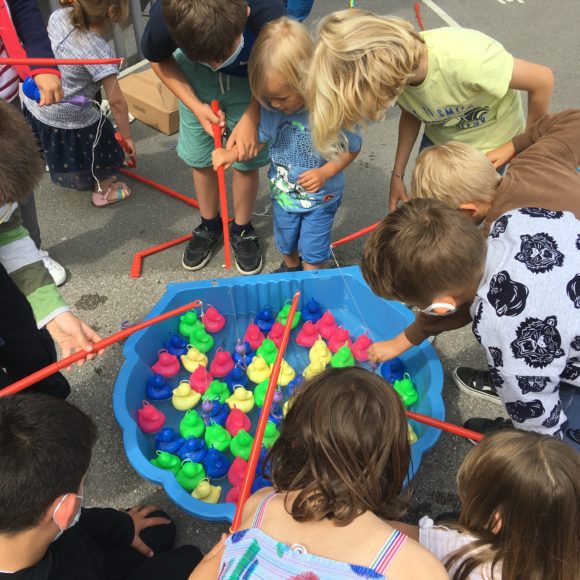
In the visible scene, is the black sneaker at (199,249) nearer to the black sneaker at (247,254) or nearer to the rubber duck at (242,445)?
the black sneaker at (247,254)

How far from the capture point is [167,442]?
1.70 metres

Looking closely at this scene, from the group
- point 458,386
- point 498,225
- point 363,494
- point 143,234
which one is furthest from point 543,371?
point 143,234

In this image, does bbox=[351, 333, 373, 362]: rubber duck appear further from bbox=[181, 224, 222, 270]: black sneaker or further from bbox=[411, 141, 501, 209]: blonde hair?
bbox=[181, 224, 222, 270]: black sneaker

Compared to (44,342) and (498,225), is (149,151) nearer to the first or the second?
(44,342)

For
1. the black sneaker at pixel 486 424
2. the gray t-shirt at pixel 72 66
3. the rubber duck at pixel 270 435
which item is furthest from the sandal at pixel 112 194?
the black sneaker at pixel 486 424

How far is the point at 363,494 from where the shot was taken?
3.22ft

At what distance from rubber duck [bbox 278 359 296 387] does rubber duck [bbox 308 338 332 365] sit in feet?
0.32

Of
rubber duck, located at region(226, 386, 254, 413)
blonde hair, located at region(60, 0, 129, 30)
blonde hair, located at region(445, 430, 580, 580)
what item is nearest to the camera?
blonde hair, located at region(445, 430, 580, 580)

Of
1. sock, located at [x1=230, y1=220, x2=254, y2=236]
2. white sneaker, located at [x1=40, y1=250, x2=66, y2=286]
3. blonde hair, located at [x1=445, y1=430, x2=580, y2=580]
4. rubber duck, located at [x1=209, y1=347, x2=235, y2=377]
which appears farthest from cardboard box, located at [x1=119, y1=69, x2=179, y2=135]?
blonde hair, located at [x1=445, y1=430, x2=580, y2=580]

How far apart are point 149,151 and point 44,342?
5.07 ft

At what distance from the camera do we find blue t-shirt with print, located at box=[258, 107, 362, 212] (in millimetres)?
1857

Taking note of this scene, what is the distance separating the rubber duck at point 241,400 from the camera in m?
1.80

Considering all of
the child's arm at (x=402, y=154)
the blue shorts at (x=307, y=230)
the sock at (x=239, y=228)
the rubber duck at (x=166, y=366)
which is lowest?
the rubber duck at (x=166, y=366)

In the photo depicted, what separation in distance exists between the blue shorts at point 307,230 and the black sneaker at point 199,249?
338 millimetres
